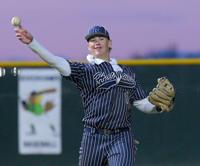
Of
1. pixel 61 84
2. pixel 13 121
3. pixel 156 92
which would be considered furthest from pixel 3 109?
pixel 156 92

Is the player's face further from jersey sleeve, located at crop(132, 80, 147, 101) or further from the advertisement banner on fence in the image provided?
the advertisement banner on fence

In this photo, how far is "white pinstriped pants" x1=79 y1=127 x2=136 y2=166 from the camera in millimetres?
5172

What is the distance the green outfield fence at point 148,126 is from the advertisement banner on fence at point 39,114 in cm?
6

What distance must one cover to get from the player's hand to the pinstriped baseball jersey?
403 millimetres

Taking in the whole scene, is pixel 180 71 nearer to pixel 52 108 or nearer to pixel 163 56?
pixel 163 56

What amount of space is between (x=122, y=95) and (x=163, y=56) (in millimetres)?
3002

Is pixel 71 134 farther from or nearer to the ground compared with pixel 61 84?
nearer to the ground

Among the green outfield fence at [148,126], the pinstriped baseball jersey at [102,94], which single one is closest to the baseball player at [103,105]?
the pinstriped baseball jersey at [102,94]

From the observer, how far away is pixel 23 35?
16.1 feet

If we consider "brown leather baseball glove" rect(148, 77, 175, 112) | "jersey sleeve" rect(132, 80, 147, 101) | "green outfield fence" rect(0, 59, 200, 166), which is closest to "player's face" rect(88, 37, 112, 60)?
"jersey sleeve" rect(132, 80, 147, 101)

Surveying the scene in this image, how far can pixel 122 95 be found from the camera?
527 centimetres

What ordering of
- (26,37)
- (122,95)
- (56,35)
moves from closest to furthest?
(26,37) → (122,95) → (56,35)

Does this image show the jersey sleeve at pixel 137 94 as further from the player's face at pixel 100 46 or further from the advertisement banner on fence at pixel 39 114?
the advertisement banner on fence at pixel 39 114

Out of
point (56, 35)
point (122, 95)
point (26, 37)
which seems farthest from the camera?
point (56, 35)
